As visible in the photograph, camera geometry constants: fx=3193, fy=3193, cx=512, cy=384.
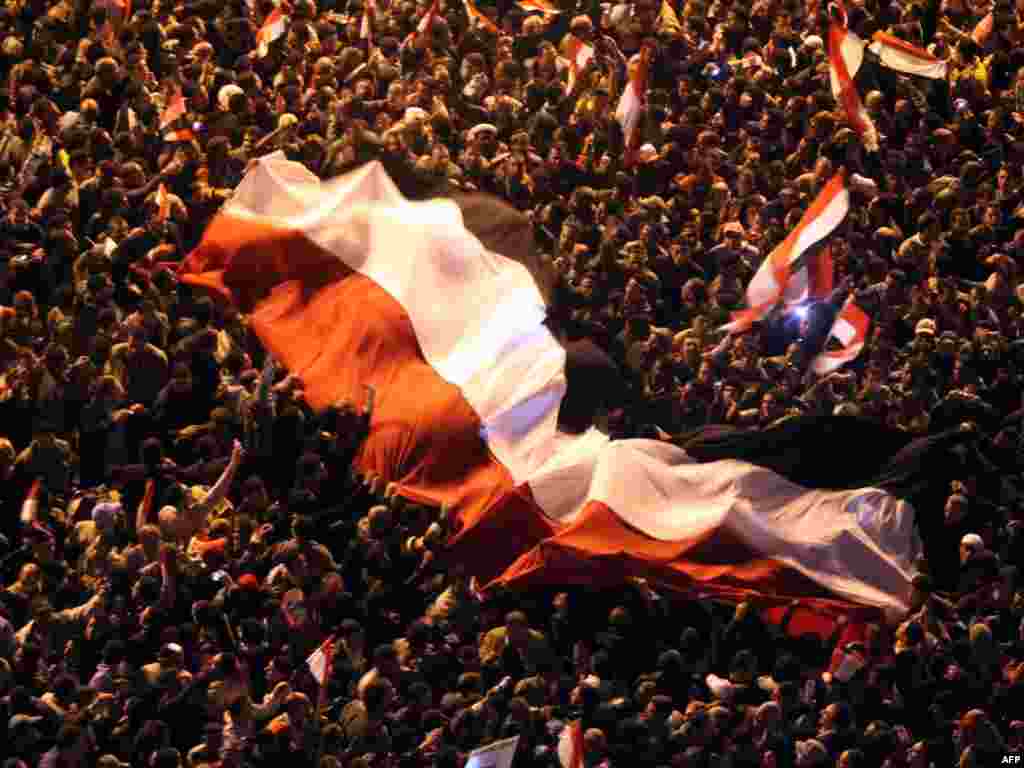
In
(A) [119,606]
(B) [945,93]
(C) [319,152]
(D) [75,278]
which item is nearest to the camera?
(A) [119,606]

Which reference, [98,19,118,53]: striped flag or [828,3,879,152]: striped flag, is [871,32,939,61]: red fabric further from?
[98,19,118,53]: striped flag

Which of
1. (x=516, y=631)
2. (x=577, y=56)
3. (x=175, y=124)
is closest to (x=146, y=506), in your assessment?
(x=516, y=631)

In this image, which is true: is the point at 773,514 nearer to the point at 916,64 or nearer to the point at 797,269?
the point at 797,269

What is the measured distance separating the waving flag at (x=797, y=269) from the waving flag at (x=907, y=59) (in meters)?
3.09

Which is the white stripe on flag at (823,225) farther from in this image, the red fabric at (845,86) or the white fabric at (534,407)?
the red fabric at (845,86)

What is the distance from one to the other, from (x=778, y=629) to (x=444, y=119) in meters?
6.24

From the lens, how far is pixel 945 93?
92.2 feet

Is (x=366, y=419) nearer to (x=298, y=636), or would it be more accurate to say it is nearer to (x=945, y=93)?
(x=298, y=636)

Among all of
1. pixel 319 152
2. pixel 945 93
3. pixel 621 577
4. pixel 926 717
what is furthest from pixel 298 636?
pixel 945 93

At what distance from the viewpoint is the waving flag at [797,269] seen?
82.2 feet

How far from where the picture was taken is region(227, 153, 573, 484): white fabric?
24.3 metres

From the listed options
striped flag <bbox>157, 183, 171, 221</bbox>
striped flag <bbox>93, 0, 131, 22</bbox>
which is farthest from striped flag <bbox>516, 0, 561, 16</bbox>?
striped flag <bbox>157, 183, 171, 221</bbox>

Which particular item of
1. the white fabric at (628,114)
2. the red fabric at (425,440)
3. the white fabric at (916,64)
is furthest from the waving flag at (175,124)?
the white fabric at (916,64)

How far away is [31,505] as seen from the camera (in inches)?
871
